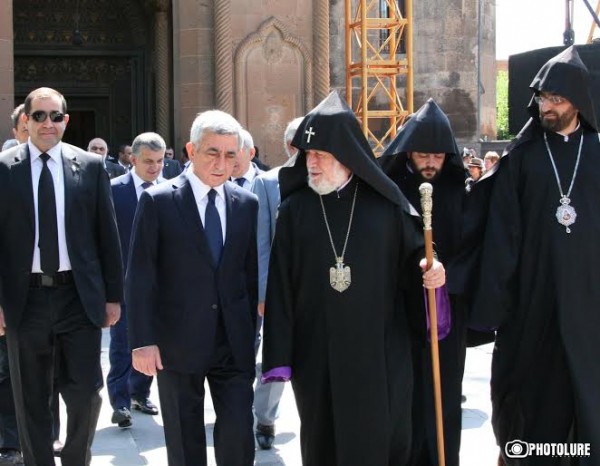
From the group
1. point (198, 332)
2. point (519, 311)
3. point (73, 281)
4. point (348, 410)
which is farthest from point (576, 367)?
point (73, 281)

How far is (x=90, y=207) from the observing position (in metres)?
5.41

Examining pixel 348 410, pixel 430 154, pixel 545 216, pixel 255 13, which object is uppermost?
pixel 255 13

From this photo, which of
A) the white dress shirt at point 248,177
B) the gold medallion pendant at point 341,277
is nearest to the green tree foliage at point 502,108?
the white dress shirt at point 248,177

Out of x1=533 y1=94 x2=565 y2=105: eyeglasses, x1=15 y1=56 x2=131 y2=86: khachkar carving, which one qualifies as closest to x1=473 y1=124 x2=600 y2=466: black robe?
x1=533 y1=94 x2=565 y2=105: eyeglasses

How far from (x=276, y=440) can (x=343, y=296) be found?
2.43 m

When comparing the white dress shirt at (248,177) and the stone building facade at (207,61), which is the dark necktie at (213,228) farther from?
the stone building facade at (207,61)

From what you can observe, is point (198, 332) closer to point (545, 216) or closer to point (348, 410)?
point (348, 410)

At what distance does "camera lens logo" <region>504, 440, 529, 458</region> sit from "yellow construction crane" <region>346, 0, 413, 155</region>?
16546mm

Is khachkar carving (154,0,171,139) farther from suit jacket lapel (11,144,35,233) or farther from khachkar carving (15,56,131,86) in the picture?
suit jacket lapel (11,144,35,233)

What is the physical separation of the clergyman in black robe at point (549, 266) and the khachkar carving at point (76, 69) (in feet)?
47.8

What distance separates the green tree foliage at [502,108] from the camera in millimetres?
40594

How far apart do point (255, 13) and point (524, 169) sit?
989 centimetres

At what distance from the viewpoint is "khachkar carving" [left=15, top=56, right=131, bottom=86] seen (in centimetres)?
1886

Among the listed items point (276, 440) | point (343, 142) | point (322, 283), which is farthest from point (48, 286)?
point (276, 440)
